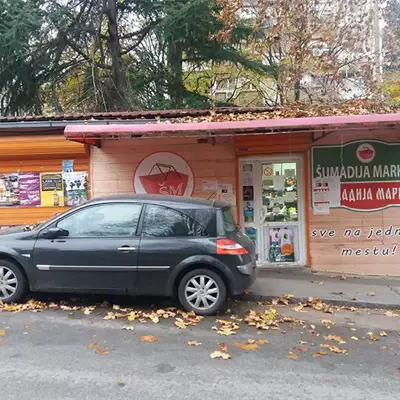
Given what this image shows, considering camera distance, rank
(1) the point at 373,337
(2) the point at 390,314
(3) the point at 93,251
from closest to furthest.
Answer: (1) the point at 373,337 → (3) the point at 93,251 → (2) the point at 390,314

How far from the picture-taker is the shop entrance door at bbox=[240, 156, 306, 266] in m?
9.09

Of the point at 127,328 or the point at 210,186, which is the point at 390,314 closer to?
the point at 127,328

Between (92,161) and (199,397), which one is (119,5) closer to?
(92,161)

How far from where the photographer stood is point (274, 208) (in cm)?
912

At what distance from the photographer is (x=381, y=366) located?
14.9 ft

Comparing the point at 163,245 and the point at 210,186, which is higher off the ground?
the point at 210,186

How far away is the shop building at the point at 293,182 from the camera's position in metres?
8.87

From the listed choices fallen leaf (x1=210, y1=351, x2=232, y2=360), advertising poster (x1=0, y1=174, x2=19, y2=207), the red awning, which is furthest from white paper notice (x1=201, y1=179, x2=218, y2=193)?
fallen leaf (x1=210, y1=351, x2=232, y2=360)

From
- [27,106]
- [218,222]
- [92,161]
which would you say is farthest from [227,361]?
[27,106]

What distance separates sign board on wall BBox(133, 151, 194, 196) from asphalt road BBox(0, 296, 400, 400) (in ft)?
11.8

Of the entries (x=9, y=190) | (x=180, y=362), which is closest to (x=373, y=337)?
(x=180, y=362)

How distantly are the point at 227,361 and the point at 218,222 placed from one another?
207cm

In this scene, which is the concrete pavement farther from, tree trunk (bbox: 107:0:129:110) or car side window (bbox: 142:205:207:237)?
tree trunk (bbox: 107:0:129:110)

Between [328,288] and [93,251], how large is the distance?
4.00 m
